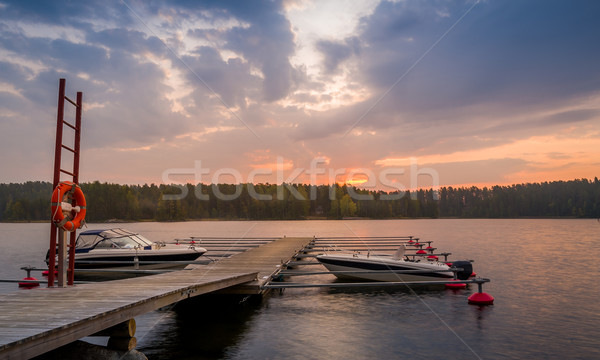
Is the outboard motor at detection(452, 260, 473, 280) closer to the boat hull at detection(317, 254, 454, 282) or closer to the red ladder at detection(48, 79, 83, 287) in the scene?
the boat hull at detection(317, 254, 454, 282)

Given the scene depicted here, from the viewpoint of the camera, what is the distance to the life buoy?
1125cm

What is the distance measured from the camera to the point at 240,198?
178250mm

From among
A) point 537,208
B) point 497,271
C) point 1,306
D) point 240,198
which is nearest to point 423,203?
point 537,208

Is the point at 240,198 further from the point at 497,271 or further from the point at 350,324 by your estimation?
the point at 350,324

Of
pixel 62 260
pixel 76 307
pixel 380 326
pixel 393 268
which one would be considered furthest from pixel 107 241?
pixel 76 307

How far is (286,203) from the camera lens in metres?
182

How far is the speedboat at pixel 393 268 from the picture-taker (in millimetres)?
21188

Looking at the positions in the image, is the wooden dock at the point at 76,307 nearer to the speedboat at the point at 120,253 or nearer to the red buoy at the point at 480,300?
the red buoy at the point at 480,300

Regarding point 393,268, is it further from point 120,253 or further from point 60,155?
point 60,155

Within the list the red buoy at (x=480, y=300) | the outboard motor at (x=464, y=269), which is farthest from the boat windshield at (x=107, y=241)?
the red buoy at (x=480, y=300)

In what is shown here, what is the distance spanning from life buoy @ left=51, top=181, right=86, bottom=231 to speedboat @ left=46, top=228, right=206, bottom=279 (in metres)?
11.7

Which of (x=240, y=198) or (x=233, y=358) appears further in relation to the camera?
(x=240, y=198)

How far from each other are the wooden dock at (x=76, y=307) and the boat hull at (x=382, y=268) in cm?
901

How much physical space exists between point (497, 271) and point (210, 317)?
22.3m
